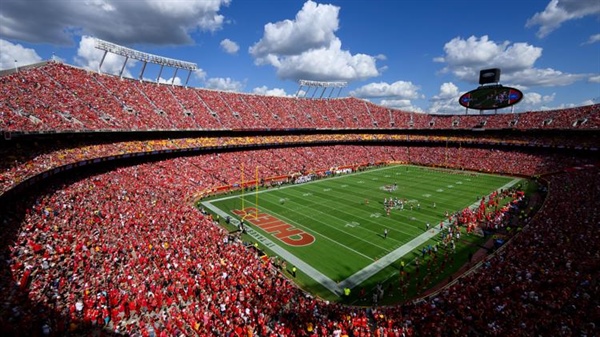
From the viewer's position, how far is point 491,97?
195 feet

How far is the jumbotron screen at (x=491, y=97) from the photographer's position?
2244 inches

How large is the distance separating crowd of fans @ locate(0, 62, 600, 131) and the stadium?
29 cm

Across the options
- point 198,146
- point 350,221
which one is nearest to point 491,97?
point 350,221

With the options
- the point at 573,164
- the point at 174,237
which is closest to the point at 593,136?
the point at 573,164

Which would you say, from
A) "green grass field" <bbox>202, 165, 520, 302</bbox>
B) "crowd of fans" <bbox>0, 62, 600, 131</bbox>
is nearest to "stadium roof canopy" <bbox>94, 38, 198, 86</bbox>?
"crowd of fans" <bbox>0, 62, 600, 131</bbox>

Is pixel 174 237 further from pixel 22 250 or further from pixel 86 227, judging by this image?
pixel 22 250

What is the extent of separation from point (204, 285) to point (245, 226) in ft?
39.6

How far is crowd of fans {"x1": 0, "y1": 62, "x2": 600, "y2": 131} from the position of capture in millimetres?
27750

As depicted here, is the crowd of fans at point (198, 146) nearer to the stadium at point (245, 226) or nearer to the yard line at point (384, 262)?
the stadium at point (245, 226)

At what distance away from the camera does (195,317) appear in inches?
465

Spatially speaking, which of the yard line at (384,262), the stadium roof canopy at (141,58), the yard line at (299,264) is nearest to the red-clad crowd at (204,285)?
the yard line at (299,264)

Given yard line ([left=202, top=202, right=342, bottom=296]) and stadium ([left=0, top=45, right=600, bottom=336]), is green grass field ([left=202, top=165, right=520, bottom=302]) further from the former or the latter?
stadium ([left=0, top=45, right=600, bottom=336])

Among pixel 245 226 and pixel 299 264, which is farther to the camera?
pixel 245 226

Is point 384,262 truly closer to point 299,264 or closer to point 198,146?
point 299,264
